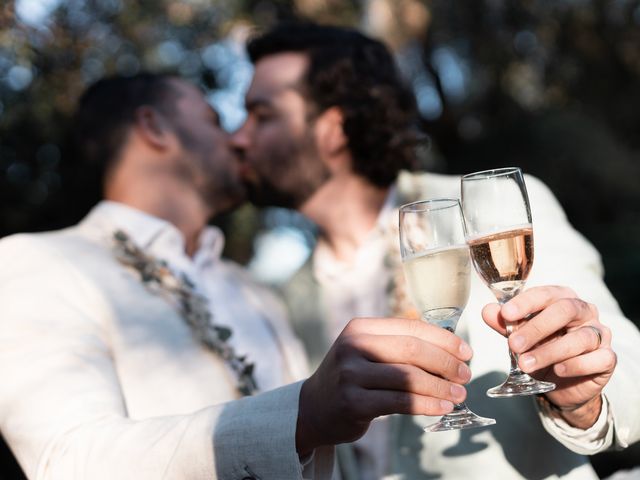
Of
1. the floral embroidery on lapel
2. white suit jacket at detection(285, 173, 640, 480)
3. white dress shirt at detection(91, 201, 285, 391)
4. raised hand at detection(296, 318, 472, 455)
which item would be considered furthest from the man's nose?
raised hand at detection(296, 318, 472, 455)

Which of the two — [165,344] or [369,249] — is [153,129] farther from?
[165,344]

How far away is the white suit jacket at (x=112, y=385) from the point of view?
6.00 ft

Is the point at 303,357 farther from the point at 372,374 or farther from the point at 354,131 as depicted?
the point at 372,374

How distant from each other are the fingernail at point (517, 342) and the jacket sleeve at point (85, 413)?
54 centimetres

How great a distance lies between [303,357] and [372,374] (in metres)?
1.75

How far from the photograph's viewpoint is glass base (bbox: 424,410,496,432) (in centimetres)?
176

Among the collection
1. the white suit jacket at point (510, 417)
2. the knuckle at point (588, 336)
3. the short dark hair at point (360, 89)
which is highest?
the short dark hair at point (360, 89)

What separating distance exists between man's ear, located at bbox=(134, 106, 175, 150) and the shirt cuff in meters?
2.44

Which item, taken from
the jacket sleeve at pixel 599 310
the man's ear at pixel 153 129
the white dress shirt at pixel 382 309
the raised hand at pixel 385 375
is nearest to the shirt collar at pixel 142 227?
the man's ear at pixel 153 129

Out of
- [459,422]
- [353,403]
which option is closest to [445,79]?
[459,422]

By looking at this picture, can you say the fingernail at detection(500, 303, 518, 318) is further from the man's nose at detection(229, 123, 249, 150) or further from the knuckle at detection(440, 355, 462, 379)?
the man's nose at detection(229, 123, 249, 150)

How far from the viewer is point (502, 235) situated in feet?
6.06

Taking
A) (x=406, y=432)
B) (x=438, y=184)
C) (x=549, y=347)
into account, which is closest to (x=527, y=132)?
(x=438, y=184)

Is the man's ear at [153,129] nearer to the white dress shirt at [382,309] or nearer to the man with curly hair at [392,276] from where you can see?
the man with curly hair at [392,276]
